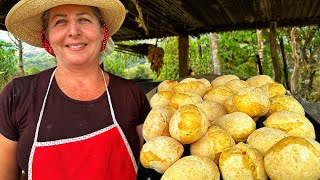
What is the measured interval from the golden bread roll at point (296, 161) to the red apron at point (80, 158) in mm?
1027

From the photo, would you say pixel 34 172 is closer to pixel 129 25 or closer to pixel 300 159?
pixel 300 159

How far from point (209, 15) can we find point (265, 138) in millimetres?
4849

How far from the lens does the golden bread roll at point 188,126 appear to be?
3.50 feet

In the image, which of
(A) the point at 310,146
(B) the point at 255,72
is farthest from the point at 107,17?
(B) the point at 255,72

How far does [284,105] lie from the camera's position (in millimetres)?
1249

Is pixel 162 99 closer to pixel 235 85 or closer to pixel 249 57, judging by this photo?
pixel 235 85

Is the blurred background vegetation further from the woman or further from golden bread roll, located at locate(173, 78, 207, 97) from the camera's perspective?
golden bread roll, located at locate(173, 78, 207, 97)

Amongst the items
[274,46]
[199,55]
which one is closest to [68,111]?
[274,46]

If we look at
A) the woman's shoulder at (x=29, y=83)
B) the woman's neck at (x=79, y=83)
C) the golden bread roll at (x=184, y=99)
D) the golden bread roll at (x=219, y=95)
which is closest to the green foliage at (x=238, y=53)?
the woman's neck at (x=79, y=83)

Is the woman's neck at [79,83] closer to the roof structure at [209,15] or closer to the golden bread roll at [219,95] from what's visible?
the golden bread roll at [219,95]

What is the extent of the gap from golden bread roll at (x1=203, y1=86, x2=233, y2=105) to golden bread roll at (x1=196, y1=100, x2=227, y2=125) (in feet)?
0.23

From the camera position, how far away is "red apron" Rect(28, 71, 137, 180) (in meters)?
1.63

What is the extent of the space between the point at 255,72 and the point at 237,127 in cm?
1252

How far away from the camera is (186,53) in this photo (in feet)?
26.6
